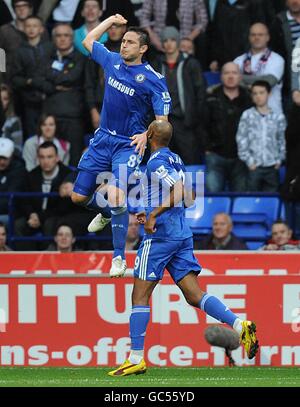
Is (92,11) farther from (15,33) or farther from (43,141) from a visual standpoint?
(43,141)

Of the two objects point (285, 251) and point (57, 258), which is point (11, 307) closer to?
point (57, 258)

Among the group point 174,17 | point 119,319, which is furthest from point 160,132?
point 174,17

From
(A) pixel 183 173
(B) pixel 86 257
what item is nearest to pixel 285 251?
(B) pixel 86 257

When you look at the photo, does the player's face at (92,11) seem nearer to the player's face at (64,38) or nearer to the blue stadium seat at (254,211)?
the player's face at (64,38)

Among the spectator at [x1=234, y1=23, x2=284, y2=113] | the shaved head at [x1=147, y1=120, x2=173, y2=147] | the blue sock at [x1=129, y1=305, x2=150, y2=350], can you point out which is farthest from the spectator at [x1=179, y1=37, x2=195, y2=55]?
the blue sock at [x1=129, y1=305, x2=150, y2=350]

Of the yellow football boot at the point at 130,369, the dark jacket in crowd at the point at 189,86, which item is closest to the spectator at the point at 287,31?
the dark jacket in crowd at the point at 189,86

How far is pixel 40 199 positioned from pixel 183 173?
6.14m

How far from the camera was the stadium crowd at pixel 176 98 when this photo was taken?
17.2 meters

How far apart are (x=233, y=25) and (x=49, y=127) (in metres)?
3.07

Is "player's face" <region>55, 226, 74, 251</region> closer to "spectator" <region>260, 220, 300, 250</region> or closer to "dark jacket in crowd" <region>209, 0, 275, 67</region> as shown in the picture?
"spectator" <region>260, 220, 300, 250</region>

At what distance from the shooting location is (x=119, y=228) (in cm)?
1290

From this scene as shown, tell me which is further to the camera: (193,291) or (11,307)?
(11,307)

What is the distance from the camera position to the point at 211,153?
1759 centimetres

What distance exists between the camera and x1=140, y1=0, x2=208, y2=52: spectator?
725 inches
